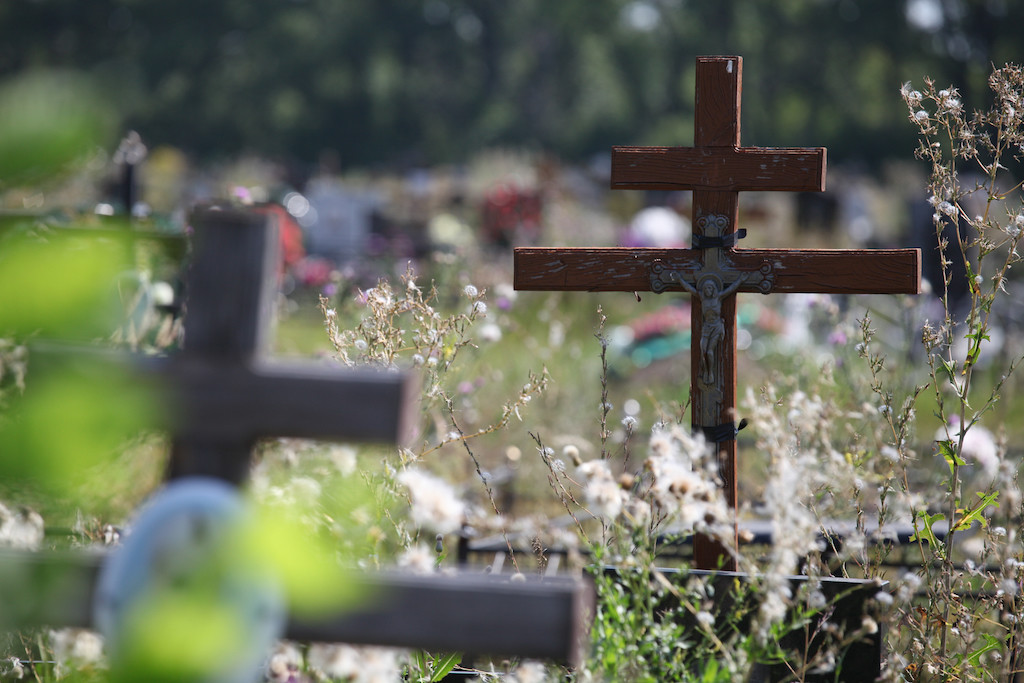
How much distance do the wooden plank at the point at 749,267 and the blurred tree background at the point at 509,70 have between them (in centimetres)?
→ 3034

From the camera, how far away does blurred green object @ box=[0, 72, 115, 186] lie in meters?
0.83

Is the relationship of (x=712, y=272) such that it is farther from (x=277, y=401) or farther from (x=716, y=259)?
(x=277, y=401)

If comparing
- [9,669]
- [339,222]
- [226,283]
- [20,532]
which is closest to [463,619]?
[226,283]

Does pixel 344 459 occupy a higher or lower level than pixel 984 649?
higher

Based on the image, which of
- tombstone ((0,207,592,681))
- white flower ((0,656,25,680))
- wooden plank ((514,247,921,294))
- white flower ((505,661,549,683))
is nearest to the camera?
tombstone ((0,207,592,681))

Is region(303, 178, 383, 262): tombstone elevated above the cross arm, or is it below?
above

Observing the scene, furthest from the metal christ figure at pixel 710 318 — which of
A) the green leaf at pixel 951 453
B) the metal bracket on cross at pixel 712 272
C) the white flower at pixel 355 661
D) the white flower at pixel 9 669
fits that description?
the white flower at pixel 9 669

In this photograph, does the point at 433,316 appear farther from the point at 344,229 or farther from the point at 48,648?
the point at 344,229

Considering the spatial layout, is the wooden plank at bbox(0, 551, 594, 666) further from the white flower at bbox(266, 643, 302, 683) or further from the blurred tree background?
the blurred tree background

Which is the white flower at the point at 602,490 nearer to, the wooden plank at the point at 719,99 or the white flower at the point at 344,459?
the white flower at the point at 344,459

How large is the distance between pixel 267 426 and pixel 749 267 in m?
1.59

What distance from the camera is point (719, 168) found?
2389 mm

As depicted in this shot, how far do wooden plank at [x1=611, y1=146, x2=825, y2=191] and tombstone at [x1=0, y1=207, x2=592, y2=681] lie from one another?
1.42 metres

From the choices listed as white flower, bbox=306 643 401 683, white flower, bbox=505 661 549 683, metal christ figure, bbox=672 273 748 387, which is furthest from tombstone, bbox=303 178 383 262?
white flower, bbox=306 643 401 683
